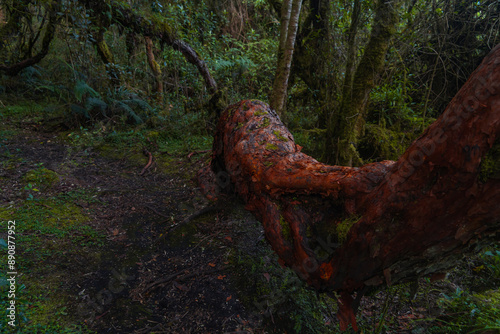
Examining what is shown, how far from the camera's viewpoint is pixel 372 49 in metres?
4.05

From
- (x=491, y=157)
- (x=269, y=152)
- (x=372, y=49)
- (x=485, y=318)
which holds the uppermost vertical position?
(x=372, y=49)

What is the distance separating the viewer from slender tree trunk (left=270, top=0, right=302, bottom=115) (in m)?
4.60

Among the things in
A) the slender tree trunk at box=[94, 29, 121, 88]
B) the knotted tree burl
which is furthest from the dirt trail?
the slender tree trunk at box=[94, 29, 121, 88]

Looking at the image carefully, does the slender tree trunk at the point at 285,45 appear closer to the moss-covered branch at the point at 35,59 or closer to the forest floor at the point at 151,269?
the forest floor at the point at 151,269

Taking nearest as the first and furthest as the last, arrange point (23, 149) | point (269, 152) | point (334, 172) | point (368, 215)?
point (368, 215) → point (334, 172) → point (269, 152) → point (23, 149)

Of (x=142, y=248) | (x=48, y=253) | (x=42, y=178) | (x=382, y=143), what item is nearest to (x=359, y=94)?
(x=382, y=143)

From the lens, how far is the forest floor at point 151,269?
7.43 ft

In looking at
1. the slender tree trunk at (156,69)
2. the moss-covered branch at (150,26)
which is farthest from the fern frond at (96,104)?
the moss-covered branch at (150,26)

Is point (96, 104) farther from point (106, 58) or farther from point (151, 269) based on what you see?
point (151, 269)

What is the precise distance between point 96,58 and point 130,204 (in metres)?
5.23

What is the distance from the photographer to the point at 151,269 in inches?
113

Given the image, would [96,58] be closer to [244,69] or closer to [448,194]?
[244,69]

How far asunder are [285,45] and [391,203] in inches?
157

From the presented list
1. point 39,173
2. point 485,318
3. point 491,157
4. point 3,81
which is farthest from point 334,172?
point 3,81
